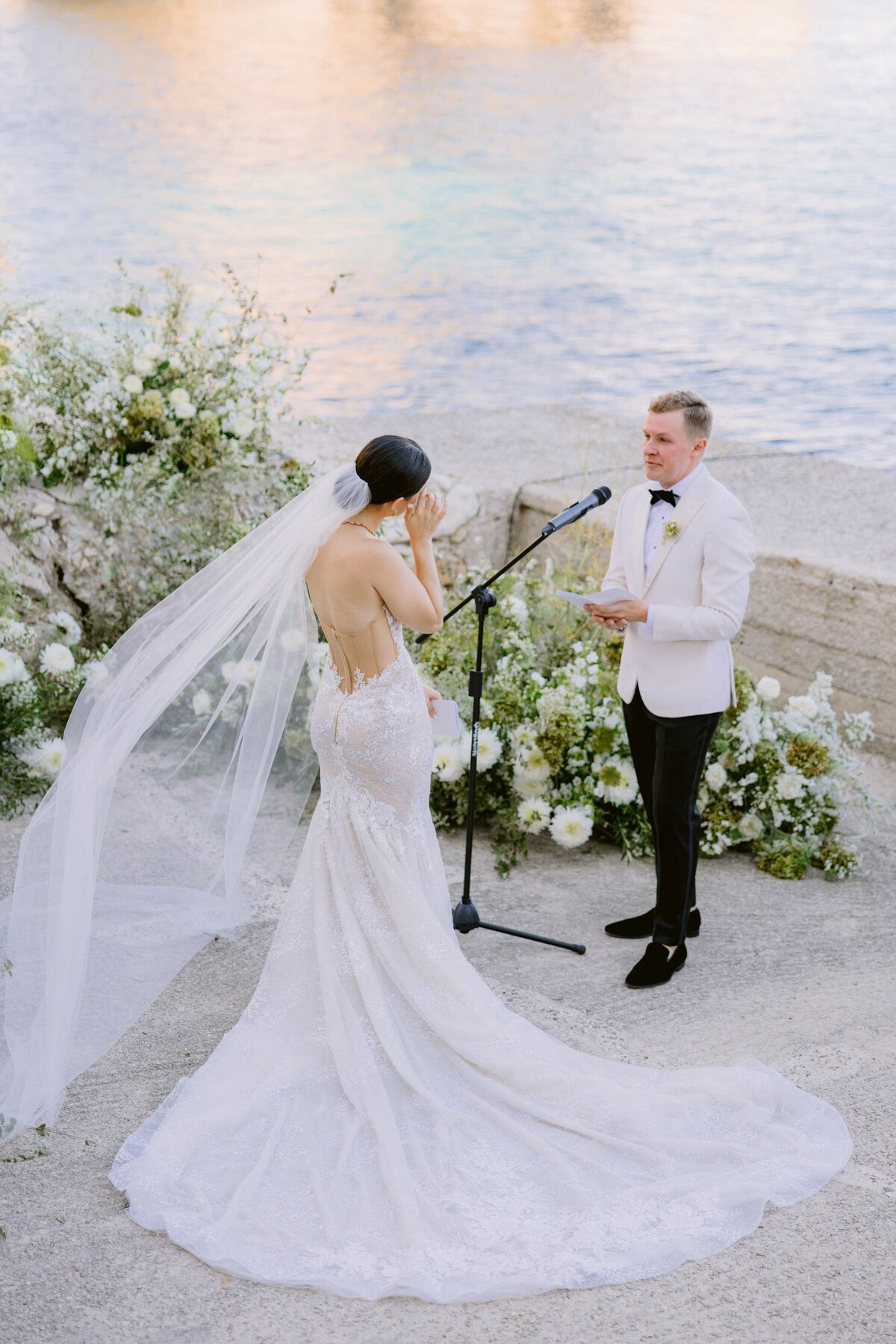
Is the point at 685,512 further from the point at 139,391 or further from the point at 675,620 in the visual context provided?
the point at 139,391

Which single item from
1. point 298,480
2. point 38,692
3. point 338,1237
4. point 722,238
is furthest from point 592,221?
point 338,1237

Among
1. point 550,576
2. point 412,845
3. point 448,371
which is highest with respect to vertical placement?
point 412,845

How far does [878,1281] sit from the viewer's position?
2623mm

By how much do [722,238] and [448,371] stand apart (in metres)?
5.11

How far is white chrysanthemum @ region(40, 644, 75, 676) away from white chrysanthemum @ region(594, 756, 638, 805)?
7.34ft

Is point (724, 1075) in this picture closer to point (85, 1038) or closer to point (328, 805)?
point (328, 805)

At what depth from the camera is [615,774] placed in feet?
16.1

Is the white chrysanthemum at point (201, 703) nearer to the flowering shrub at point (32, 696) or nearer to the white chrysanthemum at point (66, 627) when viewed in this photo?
the flowering shrub at point (32, 696)

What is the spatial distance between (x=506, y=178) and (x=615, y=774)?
11.9 m

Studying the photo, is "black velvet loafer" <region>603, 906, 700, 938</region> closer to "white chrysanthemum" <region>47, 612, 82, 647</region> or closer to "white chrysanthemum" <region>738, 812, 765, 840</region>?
"white chrysanthemum" <region>738, 812, 765, 840</region>

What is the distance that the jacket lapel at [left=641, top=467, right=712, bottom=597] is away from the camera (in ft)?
12.0

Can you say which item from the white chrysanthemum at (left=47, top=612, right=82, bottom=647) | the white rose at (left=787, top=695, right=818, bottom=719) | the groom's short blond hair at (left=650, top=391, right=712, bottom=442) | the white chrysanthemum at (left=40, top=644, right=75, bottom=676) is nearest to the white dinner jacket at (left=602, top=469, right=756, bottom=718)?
the groom's short blond hair at (left=650, top=391, right=712, bottom=442)

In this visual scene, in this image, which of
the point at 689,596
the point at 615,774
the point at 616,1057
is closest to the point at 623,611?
the point at 689,596

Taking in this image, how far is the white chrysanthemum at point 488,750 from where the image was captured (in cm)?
488
